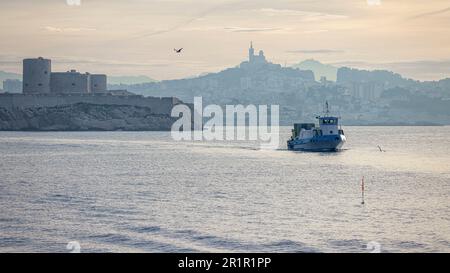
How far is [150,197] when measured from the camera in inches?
1924

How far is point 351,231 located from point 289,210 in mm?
8517

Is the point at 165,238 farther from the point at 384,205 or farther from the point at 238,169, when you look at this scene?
the point at 238,169

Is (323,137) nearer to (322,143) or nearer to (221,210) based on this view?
(322,143)

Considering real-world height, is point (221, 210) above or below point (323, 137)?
below

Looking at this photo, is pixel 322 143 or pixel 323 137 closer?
pixel 323 137

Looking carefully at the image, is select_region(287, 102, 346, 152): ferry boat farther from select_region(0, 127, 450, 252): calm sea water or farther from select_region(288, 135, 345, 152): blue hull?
select_region(0, 127, 450, 252): calm sea water

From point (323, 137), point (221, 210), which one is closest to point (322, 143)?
point (323, 137)

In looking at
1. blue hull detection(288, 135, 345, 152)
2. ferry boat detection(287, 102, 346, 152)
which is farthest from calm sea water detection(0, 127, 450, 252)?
blue hull detection(288, 135, 345, 152)

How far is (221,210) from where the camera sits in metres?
41.3

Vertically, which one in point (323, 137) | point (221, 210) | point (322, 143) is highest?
point (323, 137)

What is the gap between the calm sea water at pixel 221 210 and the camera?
30891 mm

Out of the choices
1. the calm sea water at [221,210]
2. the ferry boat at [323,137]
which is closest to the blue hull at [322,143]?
the ferry boat at [323,137]
